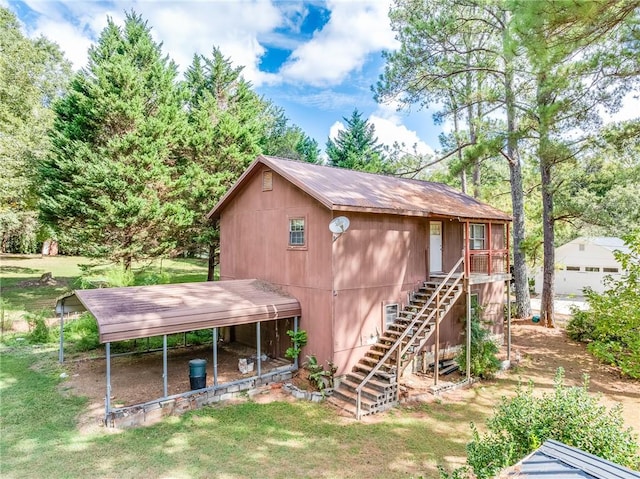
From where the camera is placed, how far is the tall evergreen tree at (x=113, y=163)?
55.2ft

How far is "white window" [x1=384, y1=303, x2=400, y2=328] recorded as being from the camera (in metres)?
11.1

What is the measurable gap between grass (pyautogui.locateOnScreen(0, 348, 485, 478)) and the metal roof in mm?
2998

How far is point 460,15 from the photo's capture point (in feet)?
54.0

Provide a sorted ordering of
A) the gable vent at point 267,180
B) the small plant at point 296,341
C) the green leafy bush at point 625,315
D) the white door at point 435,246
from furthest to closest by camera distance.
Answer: the white door at point 435,246 < the gable vent at point 267,180 < the small plant at point 296,341 < the green leafy bush at point 625,315

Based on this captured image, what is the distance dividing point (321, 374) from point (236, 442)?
305cm

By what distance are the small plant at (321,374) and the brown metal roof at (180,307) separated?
1.49 meters

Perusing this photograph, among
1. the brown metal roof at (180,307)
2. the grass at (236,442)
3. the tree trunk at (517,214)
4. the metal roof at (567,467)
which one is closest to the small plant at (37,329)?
the grass at (236,442)

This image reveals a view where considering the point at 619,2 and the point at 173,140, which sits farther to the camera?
the point at 173,140

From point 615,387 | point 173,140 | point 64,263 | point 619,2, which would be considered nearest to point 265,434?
point 615,387

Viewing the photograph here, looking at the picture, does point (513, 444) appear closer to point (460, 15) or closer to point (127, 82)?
point (460, 15)

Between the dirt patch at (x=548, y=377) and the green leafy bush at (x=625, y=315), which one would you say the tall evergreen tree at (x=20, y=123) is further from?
the green leafy bush at (x=625, y=315)

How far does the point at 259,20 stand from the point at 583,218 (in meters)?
15.3

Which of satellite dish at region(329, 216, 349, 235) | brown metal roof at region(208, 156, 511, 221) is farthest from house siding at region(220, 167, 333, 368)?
brown metal roof at region(208, 156, 511, 221)

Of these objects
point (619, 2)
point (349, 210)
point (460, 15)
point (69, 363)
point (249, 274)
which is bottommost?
point (69, 363)
